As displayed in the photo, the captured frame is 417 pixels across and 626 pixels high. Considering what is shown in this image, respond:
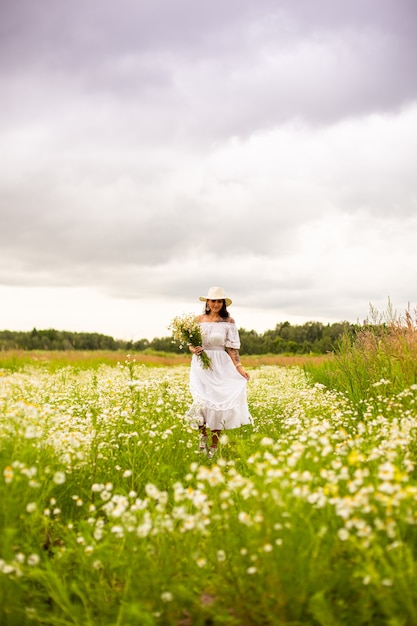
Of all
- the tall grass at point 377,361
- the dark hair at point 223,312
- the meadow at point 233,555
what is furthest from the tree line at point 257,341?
the meadow at point 233,555

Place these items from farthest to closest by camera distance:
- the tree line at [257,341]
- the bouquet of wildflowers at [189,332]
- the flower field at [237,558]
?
the tree line at [257,341]
the bouquet of wildflowers at [189,332]
the flower field at [237,558]

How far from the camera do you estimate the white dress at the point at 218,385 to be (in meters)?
8.78

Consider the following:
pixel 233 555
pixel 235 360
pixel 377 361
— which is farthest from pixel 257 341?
pixel 233 555

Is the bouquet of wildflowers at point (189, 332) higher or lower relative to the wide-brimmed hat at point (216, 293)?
lower

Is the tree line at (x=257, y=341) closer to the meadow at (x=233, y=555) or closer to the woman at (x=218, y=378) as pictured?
the woman at (x=218, y=378)

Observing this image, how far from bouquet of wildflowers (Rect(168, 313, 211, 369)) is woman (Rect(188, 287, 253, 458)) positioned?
0.31 feet

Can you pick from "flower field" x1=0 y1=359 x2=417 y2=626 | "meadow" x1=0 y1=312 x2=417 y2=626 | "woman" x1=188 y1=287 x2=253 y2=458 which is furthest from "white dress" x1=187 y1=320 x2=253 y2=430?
"flower field" x1=0 y1=359 x2=417 y2=626

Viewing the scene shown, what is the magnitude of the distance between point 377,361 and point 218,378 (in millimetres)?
4050

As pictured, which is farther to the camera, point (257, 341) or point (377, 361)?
point (257, 341)

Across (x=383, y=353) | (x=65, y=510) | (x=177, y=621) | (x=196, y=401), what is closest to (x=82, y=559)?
(x=177, y=621)

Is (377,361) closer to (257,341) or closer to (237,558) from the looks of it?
(237,558)

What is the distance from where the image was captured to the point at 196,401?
28.5ft

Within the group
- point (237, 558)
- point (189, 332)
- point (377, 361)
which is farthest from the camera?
point (377, 361)

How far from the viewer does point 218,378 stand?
8953mm
